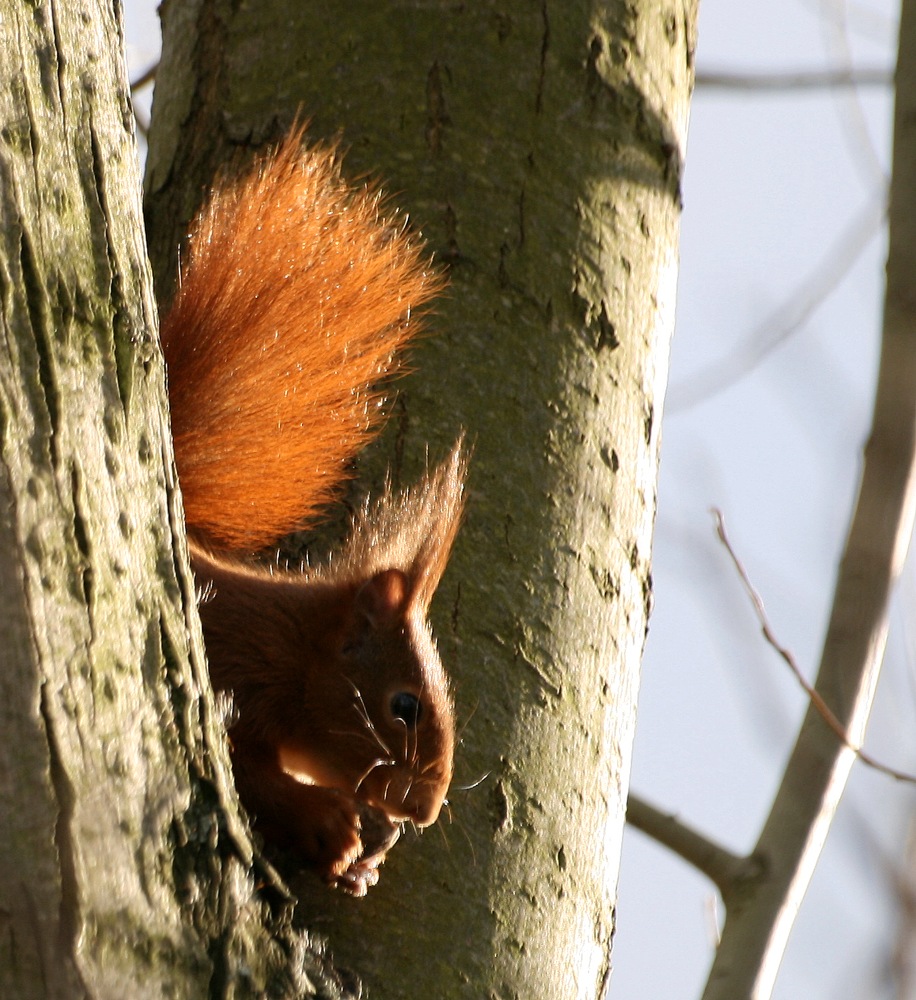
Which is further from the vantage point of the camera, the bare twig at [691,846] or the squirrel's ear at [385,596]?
the bare twig at [691,846]

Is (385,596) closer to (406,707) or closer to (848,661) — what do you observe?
(406,707)

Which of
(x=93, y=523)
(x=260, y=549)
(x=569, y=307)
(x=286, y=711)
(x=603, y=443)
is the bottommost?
(x=286, y=711)

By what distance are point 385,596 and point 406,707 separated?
141 millimetres

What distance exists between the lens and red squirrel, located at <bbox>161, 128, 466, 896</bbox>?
1.46 m

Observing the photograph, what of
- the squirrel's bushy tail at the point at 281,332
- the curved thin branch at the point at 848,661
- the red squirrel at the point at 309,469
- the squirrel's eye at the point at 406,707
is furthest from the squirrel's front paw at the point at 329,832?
the curved thin branch at the point at 848,661

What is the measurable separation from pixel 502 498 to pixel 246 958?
0.68 m

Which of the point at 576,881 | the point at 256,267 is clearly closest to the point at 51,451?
the point at 256,267

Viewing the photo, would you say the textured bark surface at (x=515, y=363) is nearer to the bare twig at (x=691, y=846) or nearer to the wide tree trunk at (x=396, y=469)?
the wide tree trunk at (x=396, y=469)

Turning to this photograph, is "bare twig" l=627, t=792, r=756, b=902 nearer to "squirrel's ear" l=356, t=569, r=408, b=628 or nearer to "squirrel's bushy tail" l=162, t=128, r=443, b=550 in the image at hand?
"squirrel's ear" l=356, t=569, r=408, b=628

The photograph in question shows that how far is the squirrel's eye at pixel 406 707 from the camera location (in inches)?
66.3

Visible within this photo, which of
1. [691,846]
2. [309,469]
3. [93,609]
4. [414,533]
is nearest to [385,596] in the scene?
[414,533]

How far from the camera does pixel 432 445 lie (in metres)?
1.58

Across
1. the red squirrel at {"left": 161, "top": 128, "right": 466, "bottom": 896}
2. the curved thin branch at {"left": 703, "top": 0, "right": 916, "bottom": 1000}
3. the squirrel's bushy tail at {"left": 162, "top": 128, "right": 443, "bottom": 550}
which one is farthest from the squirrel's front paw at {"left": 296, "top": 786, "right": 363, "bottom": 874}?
the curved thin branch at {"left": 703, "top": 0, "right": 916, "bottom": 1000}

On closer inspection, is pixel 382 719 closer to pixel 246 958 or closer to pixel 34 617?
pixel 246 958
